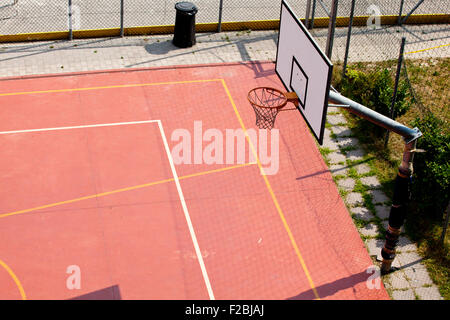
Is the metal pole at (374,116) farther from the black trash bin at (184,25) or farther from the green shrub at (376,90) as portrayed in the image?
the black trash bin at (184,25)

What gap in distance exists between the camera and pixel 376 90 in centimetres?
1841

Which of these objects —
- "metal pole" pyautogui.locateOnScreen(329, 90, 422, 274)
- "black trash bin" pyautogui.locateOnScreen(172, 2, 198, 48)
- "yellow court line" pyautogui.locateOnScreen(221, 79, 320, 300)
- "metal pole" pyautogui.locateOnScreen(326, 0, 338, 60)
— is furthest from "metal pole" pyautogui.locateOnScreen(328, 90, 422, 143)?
"black trash bin" pyautogui.locateOnScreen(172, 2, 198, 48)

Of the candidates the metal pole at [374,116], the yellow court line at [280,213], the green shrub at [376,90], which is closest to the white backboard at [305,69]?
the metal pole at [374,116]

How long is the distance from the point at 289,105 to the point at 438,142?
12.5ft

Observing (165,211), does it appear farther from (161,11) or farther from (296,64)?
(161,11)

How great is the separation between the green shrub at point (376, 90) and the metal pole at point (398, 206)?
4.44m

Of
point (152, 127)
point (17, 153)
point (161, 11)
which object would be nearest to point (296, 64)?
point (152, 127)

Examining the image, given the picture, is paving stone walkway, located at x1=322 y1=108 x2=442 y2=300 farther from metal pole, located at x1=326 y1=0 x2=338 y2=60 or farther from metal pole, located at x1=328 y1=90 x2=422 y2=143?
metal pole, located at x1=328 y1=90 x2=422 y2=143

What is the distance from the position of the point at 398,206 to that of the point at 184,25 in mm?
9421

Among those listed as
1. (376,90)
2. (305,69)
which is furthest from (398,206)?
(376,90)

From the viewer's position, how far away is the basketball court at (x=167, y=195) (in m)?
14.5

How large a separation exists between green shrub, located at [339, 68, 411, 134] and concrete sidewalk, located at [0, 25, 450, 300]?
0.74 metres

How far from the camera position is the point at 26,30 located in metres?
21.5

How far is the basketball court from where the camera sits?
14.5 meters
